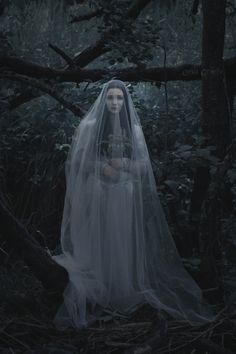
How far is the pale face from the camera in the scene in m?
3.41

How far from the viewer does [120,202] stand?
326 centimetres

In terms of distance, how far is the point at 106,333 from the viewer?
267 centimetres

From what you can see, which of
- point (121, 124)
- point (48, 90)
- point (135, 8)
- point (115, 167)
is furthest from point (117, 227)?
point (135, 8)

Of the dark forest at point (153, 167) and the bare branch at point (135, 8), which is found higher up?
the bare branch at point (135, 8)

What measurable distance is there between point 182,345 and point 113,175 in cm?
121

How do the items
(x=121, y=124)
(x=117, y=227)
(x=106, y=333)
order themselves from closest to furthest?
1. (x=106, y=333)
2. (x=117, y=227)
3. (x=121, y=124)

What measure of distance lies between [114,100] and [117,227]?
0.82m

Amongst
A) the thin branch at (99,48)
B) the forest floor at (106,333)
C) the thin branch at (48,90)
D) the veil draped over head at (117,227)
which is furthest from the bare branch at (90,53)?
the forest floor at (106,333)

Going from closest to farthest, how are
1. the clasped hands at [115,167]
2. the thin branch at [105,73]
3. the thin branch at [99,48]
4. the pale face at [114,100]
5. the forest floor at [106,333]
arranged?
the forest floor at [106,333]
the clasped hands at [115,167]
the pale face at [114,100]
the thin branch at [105,73]
the thin branch at [99,48]

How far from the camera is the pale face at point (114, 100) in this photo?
11.2ft

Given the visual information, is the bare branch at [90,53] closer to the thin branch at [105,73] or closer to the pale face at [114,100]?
the thin branch at [105,73]

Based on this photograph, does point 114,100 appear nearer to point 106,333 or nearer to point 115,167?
point 115,167

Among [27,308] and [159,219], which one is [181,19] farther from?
[27,308]

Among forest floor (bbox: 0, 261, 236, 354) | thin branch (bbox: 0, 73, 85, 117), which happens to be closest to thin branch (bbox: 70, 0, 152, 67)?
thin branch (bbox: 0, 73, 85, 117)
